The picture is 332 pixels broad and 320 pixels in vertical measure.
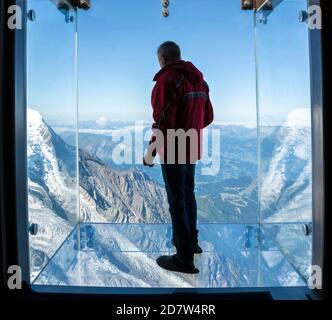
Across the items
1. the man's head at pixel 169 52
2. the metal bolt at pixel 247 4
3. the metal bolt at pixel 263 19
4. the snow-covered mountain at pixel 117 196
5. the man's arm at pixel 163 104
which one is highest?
the metal bolt at pixel 247 4

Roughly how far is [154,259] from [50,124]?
2.92 feet

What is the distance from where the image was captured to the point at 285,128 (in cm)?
218

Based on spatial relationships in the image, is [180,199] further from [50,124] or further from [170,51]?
[50,124]

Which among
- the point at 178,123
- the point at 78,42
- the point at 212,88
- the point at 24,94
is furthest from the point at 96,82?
the point at 24,94

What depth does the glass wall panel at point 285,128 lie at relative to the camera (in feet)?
5.65

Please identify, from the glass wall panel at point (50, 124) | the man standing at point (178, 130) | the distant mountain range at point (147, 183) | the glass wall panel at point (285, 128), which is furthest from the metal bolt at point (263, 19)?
the glass wall panel at point (50, 124)

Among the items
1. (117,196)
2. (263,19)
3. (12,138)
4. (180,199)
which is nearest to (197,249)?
(180,199)

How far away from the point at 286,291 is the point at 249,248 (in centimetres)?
99

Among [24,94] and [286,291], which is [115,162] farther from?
[286,291]

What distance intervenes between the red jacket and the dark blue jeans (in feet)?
0.16

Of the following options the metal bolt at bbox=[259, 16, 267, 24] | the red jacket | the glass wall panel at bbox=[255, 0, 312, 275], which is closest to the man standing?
the red jacket

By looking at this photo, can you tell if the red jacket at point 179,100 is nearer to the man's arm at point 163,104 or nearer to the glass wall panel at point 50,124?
the man's arm at point 163,104

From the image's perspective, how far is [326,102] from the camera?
1.22 metres

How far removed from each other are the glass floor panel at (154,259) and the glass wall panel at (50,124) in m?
0.11
